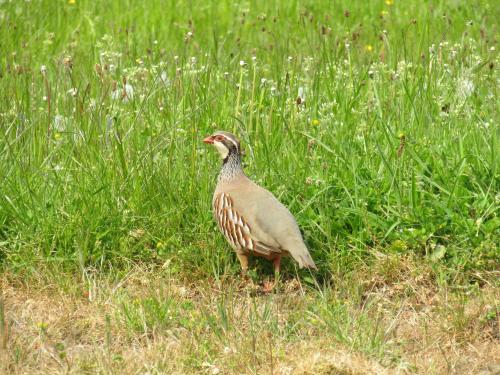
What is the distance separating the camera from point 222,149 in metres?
5.92

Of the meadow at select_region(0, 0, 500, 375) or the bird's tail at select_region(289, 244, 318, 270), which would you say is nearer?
the meadow at select_region(0, 0, 500, 375)

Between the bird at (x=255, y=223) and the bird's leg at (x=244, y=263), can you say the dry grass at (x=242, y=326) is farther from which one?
the bird at (x=255, y=223)

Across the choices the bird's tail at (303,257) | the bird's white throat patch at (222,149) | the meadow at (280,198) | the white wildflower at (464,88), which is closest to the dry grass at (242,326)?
the meadow at (280,198)

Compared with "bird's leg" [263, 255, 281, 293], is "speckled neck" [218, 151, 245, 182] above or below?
above

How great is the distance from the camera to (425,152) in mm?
5973

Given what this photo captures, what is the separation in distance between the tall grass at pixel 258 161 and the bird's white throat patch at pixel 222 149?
0.56ft

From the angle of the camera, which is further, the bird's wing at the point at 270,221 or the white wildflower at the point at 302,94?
the white wildflower at the point at 302,94

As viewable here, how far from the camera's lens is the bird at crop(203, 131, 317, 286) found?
210 inches

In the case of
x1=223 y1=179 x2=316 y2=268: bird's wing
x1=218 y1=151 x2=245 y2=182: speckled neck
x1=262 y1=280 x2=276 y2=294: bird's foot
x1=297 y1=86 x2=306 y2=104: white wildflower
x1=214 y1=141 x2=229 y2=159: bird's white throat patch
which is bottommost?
x1=262 y1=280 x2=276 y2=294: bird's foot

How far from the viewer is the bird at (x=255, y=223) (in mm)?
Answer: 5328

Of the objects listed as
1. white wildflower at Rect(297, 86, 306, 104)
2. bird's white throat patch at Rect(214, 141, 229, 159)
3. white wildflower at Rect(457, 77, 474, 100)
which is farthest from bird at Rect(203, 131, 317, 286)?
white wildflower at Rect(457, 77, 474, 100)

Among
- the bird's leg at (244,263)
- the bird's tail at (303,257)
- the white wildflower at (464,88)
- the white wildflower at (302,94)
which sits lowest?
the bird's leg at (244,263)

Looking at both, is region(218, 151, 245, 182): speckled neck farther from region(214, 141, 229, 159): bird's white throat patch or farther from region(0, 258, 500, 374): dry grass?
region(0, 258, 500, 374): dry grass

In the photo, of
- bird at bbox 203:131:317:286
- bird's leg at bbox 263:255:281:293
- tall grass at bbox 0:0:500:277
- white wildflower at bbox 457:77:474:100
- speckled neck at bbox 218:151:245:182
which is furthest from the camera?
white wildflower at bbox 457:77:474:100
